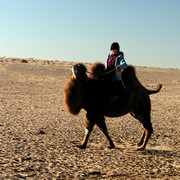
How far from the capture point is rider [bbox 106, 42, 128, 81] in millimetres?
6762

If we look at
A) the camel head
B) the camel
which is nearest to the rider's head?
the camel

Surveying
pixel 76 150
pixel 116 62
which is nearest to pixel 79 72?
pixel 116 62

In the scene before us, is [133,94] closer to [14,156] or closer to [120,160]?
[120,160]

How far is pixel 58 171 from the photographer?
5.29 metres

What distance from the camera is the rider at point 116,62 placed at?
22.2 feet

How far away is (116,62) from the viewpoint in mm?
6867

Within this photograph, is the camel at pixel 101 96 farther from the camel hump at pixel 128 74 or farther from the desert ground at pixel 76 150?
the desert ground at pixel 76 150

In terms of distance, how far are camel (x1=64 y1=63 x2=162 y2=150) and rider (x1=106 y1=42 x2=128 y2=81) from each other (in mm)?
165

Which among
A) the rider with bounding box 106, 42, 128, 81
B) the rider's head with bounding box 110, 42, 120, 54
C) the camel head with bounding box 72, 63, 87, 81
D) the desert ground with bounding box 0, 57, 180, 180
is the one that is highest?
the rider's head with bounding box 110, 42, 120, 54

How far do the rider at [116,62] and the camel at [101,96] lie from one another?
0.16 meters

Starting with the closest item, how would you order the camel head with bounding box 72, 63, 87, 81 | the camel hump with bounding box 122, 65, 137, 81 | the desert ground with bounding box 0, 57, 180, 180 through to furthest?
the desert ground with bounding box 0, 57, 180, 180
the camel head with bounding box 72, 63, 87, 81
the camel hump with bounding box 122, 65, 137, 81

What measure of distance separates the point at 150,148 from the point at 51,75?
955 inches

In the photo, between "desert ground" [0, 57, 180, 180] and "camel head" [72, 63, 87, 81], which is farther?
"camel head" [72, 63, 87, 81]

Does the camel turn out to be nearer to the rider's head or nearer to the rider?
the rider
